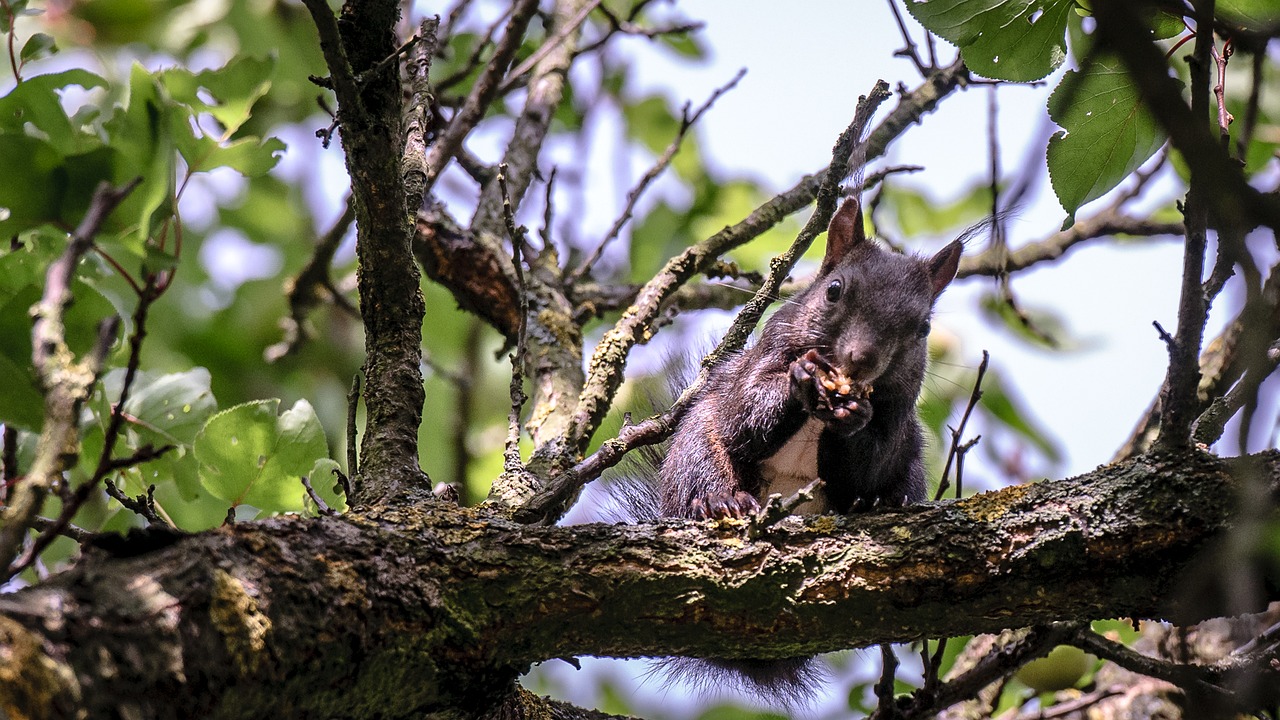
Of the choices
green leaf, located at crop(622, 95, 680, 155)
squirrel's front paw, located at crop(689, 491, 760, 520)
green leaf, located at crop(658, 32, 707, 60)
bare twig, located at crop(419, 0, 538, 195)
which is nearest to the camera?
squirrel's front paw, located at crop(689, 491, 760, 520)

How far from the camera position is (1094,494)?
1998mm

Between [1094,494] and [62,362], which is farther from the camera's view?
[1094,494]

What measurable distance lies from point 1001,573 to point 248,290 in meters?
3.71

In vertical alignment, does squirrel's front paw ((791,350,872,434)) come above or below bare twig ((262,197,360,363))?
below

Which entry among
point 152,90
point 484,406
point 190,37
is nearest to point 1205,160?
point 152,90

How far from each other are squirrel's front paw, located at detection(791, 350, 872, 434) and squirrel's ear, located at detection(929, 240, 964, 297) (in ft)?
2.58

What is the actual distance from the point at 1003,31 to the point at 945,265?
1.53 m

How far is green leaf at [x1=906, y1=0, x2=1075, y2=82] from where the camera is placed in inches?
84.3

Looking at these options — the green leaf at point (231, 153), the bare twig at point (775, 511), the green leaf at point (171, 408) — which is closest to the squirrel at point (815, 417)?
the bare twig at point (775, 511)

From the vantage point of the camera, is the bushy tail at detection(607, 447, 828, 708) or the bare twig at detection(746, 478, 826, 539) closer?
the bare twig at detection(746, 478, 826, 539)

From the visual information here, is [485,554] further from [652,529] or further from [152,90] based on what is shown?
[152,90]

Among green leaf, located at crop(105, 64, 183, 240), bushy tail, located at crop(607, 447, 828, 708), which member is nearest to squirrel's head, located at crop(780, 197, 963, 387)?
bushy tail, located at crop(607, 447, 828, 708)

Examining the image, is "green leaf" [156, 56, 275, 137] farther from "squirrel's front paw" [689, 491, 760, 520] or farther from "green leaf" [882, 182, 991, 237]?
"green leaf" [882, 182, 991, 237]

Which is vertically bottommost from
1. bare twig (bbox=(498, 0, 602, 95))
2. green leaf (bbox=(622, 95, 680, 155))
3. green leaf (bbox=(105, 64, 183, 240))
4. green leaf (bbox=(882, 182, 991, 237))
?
green leaf (bbox=(105, 64, 183, 240))
